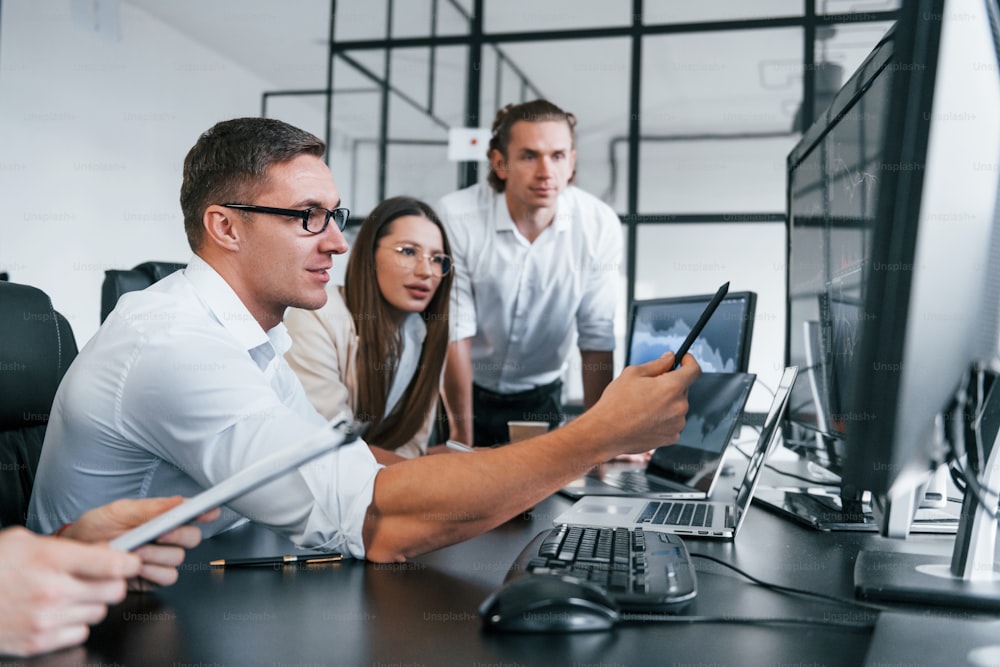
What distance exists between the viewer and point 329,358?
7.26 ft

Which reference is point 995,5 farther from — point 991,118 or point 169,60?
point 169,60

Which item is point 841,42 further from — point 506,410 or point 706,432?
point 706,432

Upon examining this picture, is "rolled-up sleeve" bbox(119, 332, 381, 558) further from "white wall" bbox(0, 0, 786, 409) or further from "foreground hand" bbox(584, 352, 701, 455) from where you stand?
"white wall" bbox(0, 0, 786, 409)

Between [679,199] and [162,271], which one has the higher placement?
[679,199]

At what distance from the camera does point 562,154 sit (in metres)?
Result: 2.57

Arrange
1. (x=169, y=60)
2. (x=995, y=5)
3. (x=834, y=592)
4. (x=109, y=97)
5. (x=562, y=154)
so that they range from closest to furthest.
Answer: (x=995, y=5) < (x=834, y=592) < (x=562, y=154) < (x=109, y=97) < (x=169, y=60)

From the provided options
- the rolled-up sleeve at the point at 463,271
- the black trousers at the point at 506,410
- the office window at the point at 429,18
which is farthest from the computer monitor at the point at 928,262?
the office window at the point at 429,18

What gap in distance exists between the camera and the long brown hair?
2227mm

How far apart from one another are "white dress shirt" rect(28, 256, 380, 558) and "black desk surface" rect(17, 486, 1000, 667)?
81 mm

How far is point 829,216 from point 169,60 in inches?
247

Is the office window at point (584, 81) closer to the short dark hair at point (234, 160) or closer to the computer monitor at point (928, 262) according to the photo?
the short dark hair at point (234, 160)

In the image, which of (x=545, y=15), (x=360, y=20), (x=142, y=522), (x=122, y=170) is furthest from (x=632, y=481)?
(x=122, y=170)

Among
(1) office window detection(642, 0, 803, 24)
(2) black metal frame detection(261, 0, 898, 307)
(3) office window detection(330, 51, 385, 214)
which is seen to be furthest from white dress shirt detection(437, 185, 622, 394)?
(3) office window detection(330, 51, 385, 214)

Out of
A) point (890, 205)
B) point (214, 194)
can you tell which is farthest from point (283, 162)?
point (890, 205)
